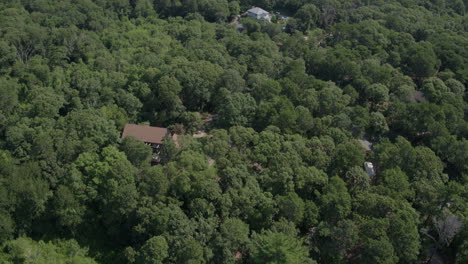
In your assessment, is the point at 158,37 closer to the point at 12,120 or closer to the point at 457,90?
the point at 12,120

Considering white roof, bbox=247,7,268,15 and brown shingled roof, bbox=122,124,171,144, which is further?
white roof, bbox=247,7,268,15

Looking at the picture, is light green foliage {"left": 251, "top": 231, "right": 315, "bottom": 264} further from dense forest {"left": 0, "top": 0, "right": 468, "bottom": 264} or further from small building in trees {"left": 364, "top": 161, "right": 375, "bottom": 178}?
small building in trees {"left": 364, "top": 161, "right": 375, "bottom": 178}

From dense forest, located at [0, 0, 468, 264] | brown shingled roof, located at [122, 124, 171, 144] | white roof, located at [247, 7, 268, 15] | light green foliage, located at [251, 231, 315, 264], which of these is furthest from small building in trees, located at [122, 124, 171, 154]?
white roof, located at [247, 7, 268, 15]

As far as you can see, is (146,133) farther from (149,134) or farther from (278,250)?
(278,250)

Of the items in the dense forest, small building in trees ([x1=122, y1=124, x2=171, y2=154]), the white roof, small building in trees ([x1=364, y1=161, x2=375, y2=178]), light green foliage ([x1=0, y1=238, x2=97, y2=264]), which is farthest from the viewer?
the white roof

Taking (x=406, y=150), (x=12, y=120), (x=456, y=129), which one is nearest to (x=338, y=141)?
(x=406, y=150)

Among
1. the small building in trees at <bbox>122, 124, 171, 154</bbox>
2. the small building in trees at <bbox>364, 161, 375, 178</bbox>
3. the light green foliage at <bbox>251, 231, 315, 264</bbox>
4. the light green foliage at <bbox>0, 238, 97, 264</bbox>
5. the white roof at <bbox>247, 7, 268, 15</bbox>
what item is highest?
the light green foliage at <bbox>251, 231, 315, 264</bbox>

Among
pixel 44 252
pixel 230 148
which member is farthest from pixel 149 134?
pixel 44 252
